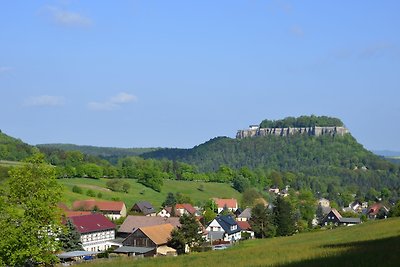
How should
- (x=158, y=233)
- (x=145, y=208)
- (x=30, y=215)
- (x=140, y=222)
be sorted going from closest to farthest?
(x=30, y=215) < (x=158, y=233) < (x=140, y=222) < (x=145, y=208)

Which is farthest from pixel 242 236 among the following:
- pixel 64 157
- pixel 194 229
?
pixel 64 157

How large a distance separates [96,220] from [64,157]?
103 meters

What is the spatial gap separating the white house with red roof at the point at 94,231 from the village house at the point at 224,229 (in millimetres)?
15216

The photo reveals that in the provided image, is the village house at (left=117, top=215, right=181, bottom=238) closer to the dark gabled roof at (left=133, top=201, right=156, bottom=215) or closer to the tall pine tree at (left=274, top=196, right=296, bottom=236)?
the tall pine tree at (left=274, top=196, right=296, bottom=236)

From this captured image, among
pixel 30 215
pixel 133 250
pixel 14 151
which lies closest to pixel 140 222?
pixel 133 250

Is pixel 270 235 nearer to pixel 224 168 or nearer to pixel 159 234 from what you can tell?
pixel 159 234

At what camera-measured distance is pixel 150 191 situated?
149000mm

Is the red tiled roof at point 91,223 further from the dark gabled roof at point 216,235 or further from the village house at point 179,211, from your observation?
the village house at point 179,211

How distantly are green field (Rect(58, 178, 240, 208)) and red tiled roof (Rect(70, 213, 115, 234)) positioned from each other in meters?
30.0

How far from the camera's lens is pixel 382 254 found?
64.3 feet

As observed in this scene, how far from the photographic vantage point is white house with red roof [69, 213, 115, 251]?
77806mm

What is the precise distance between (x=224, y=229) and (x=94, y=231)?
2173 centimetres

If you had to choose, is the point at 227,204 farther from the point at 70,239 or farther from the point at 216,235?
the point at 70,239

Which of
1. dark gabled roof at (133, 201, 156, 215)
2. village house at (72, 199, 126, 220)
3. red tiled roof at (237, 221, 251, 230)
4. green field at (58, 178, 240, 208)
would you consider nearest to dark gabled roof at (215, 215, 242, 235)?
red tiled roof at (237, 221, 251, 230)
